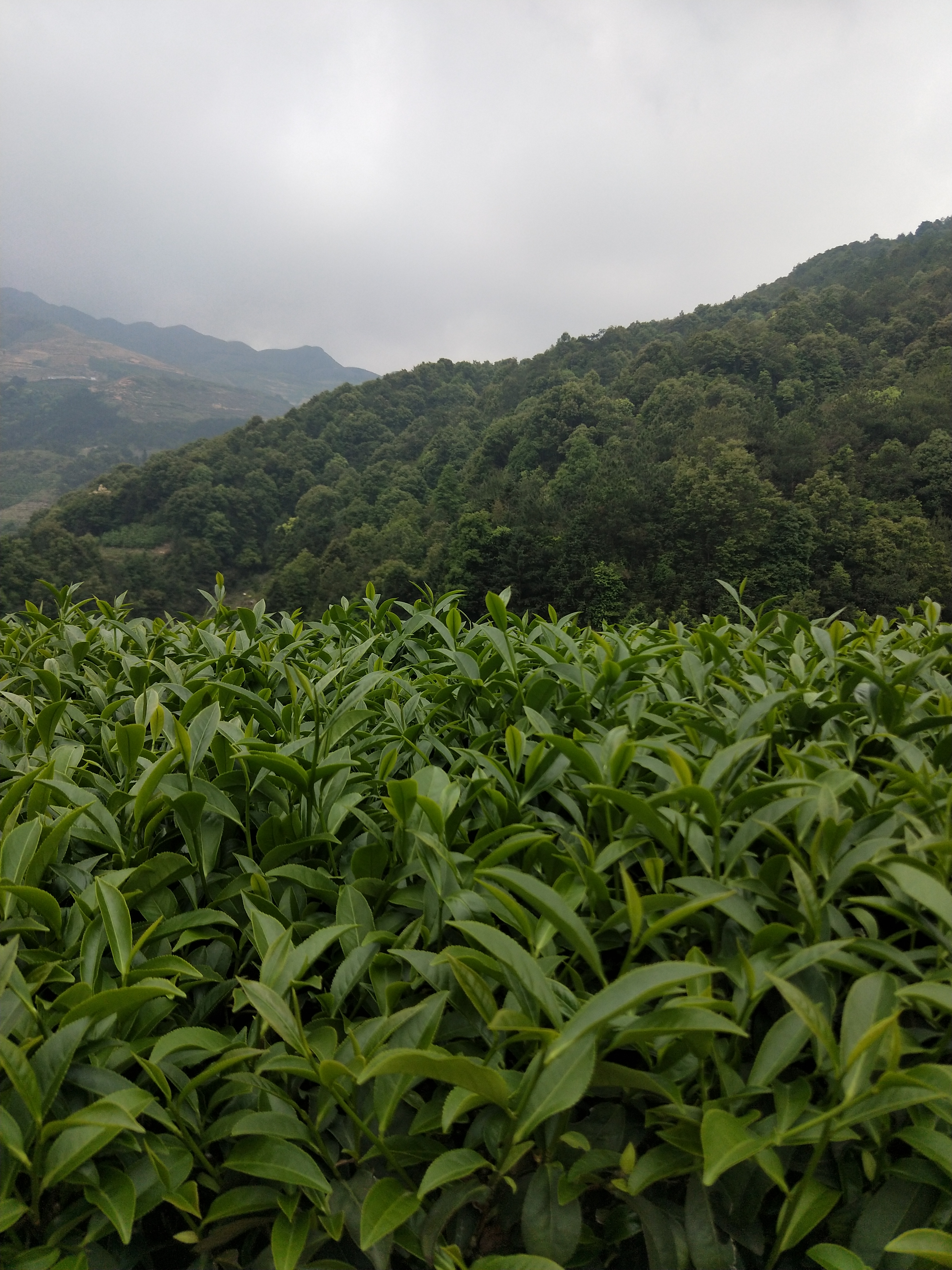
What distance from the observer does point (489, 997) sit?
2.34ft

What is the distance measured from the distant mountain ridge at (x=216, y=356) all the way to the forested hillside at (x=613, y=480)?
363ft

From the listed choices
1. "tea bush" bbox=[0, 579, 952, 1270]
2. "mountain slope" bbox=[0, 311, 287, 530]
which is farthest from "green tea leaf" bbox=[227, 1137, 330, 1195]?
"mountain slope" bbox=[0, 311, 287, 530]

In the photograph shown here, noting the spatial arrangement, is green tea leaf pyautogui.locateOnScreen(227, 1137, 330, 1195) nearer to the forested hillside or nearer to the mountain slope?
the forested hillside

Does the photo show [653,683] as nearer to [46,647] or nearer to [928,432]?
[46,647]

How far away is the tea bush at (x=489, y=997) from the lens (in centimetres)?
65

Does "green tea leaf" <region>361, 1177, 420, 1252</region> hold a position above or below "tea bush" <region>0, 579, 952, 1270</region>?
below

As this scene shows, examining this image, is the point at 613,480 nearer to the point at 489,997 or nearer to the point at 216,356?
the point at 489,997

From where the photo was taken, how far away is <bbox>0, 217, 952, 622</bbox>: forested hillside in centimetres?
3116

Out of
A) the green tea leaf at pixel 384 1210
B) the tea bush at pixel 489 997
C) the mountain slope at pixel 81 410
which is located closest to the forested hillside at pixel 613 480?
the tea bush at pixel 489 997

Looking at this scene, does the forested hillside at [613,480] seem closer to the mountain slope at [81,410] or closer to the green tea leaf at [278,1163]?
the green tea leaf at [278,1163]

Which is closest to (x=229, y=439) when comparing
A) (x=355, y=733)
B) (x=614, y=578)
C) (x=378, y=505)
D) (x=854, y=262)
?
(x=378, y=505)

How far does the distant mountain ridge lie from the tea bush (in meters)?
172

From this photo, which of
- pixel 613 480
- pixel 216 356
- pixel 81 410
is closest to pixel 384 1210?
pixel 613 480

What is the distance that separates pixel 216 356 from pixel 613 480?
18259cm
